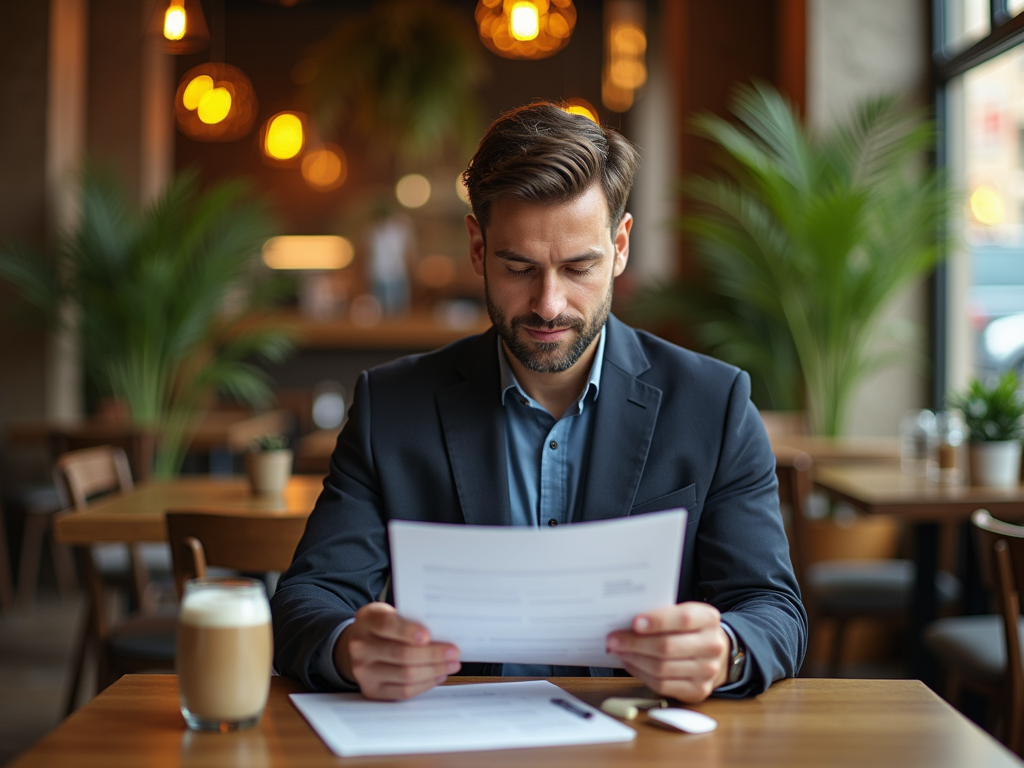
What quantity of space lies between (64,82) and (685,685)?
5.30 m

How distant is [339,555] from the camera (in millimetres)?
1372

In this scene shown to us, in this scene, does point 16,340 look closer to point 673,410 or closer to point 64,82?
point 64,82

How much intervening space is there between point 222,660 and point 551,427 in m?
0.63

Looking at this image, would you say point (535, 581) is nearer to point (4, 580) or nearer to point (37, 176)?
point (4, 580)

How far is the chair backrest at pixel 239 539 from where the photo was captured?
1924mm

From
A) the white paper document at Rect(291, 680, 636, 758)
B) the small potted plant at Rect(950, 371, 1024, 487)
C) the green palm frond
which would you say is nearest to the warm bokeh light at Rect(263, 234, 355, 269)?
the green palm frond

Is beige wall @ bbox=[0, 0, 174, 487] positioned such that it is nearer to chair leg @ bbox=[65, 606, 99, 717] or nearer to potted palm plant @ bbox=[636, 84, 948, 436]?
chair leg @ bbox=[65, 606, 99, 717]

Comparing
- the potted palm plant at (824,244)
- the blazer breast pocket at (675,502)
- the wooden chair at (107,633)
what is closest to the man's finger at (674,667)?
the blazer breast pocket at (675,502)

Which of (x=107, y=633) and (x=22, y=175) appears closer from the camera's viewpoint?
(x=107, y=633)

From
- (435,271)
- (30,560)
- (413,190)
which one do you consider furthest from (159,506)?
(413,190)

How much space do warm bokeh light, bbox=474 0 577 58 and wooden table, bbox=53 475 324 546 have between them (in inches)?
93.6

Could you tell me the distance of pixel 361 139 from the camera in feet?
36.5

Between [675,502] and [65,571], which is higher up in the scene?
[675,502]

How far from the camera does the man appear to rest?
1340mm
